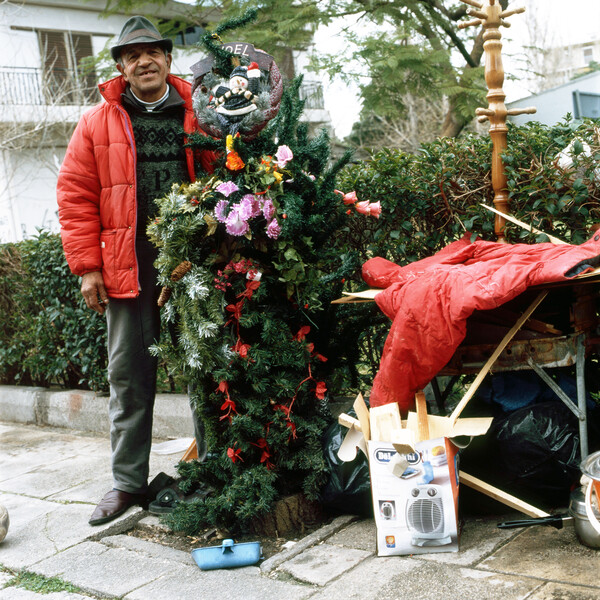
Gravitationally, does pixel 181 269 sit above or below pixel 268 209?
below

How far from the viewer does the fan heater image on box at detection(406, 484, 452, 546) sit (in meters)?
2.80

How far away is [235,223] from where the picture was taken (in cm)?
314

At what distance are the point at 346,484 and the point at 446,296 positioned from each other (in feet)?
3.68

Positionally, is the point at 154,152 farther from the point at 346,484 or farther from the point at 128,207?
the point at 346,484

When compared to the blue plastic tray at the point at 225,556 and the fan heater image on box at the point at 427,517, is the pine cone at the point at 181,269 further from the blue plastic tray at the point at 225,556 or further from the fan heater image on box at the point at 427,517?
the fan heater image on box at the point at 427,517

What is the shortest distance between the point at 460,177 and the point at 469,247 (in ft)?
2.24

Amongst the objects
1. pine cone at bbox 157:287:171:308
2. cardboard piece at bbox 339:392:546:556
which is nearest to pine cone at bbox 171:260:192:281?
pine cone at bbox 157:287:171:308

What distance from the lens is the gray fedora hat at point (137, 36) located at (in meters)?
3.60

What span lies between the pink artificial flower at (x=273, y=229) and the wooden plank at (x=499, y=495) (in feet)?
4.41

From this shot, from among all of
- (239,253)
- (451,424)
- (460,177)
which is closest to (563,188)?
(460,177)

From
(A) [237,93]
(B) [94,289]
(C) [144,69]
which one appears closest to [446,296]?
(A) [237,93]

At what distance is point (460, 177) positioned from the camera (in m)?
3.71

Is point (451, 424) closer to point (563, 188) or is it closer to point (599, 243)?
point (599, 243)

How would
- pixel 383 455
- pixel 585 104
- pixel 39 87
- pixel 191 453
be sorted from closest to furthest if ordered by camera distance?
pixel 383 455 → pixel 191 453 → pixel 585 104 → pixel 39 87
